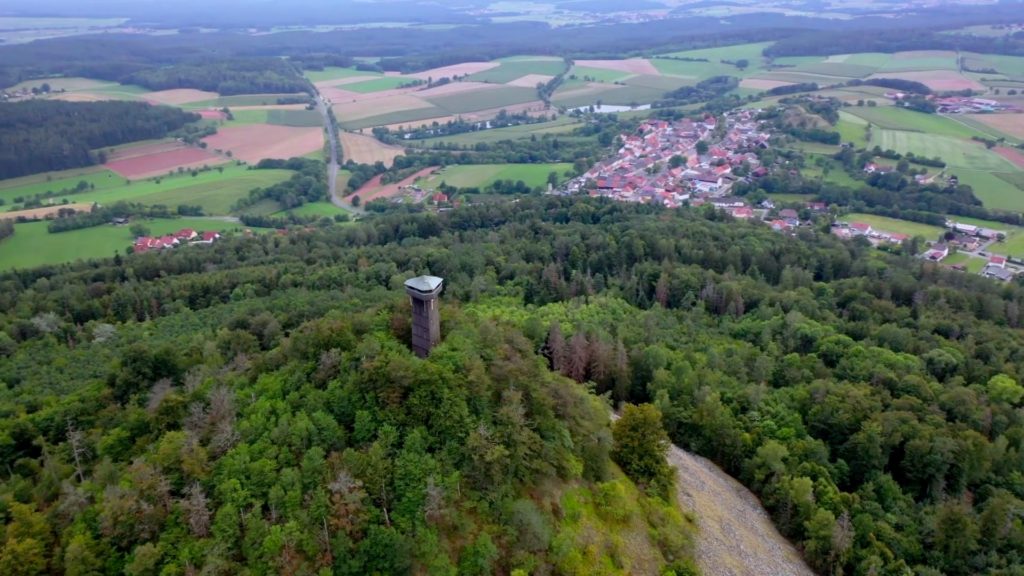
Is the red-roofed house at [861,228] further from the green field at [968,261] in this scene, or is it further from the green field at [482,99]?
the green field at [482,99]

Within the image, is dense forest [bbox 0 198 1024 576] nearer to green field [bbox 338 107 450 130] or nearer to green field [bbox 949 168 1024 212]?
green field [bbox 949 168 1024 212]

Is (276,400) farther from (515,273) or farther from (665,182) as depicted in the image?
(665,182)

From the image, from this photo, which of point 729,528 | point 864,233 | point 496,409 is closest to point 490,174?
point 864,233

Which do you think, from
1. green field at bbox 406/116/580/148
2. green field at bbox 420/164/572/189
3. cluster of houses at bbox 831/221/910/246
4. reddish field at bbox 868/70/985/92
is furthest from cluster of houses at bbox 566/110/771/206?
reddish field at bbox 868/70/985/92

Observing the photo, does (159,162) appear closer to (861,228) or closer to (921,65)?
(861,228)

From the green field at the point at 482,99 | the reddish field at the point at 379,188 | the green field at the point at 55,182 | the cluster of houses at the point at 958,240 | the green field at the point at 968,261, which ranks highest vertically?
the green field at the point at 482,99

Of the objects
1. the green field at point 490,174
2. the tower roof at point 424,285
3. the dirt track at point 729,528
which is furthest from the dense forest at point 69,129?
the dirt track at point 729,528

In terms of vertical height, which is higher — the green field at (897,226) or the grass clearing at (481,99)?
the grass clearing at (481,99)
